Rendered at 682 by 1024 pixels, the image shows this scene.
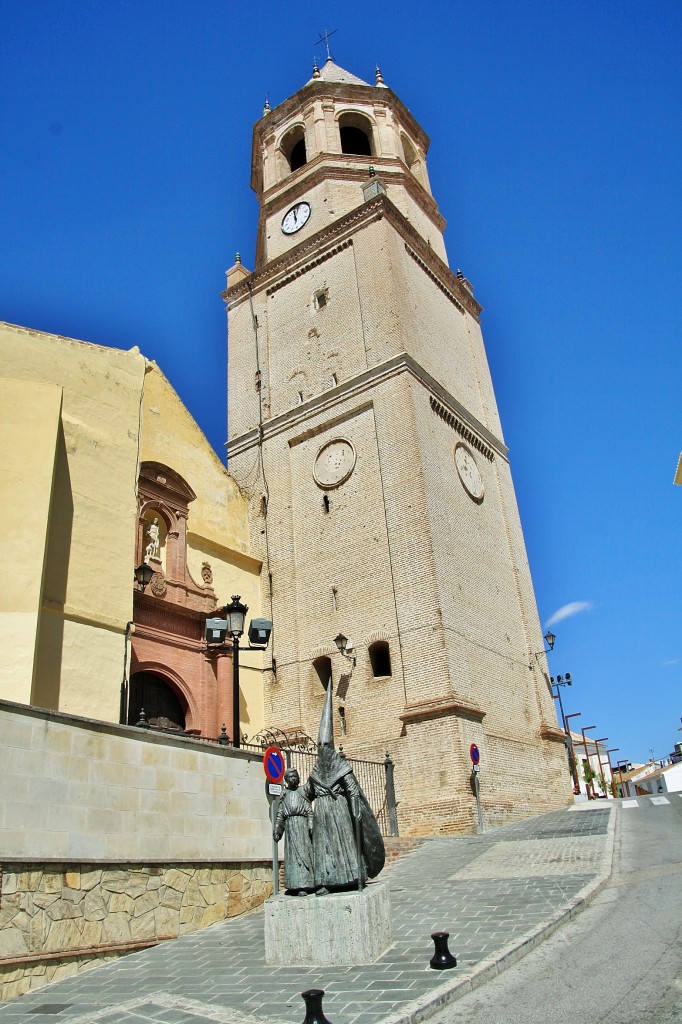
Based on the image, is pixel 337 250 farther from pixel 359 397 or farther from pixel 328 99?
pixel 328 99

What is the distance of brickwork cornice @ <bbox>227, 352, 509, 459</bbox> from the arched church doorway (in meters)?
8.20

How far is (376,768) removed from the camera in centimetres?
1557

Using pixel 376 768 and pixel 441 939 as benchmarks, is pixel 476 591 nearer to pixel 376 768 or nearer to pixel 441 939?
pixel 376 768

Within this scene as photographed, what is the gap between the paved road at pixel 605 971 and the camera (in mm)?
4555

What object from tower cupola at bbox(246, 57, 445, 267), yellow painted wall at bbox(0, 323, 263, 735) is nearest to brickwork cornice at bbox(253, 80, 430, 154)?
tower cupola at bbox(246, 57, 445, 267)

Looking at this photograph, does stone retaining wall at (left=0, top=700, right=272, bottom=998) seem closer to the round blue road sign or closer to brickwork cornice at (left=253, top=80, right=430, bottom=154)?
the round blue road sign

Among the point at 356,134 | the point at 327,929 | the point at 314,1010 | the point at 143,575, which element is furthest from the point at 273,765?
the point at 356,134

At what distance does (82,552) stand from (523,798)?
1047cm

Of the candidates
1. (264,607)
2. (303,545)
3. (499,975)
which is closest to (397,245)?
(303,545)

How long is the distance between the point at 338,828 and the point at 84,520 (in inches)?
321

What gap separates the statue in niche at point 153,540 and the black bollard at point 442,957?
11.6m

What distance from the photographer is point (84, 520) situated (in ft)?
43.3

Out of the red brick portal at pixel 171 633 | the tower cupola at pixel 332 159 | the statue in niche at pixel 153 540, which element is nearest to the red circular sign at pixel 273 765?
the red brick portal at pixel 171 633

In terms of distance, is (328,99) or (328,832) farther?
(328,99)
